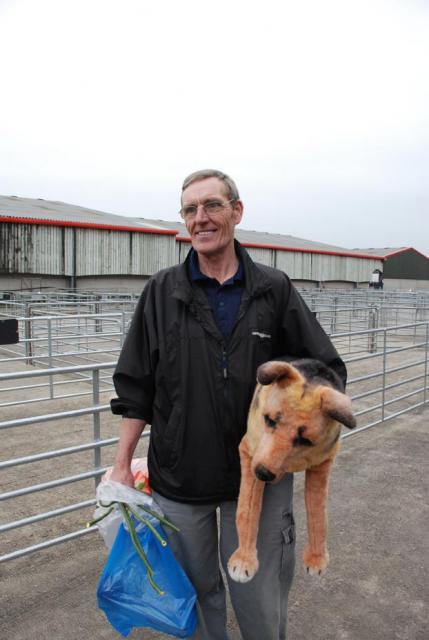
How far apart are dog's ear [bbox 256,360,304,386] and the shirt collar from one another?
19.9 inches

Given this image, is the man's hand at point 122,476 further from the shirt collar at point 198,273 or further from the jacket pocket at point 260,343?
the shirt collar at point 198,273

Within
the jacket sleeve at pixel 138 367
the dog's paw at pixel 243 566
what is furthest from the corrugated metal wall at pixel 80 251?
the dog's paw at pixel 243 566

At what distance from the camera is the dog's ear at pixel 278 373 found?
4.95 ft

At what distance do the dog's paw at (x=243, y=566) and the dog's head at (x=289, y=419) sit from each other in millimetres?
428

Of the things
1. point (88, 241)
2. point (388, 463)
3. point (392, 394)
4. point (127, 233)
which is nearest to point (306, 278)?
point (127, 233)

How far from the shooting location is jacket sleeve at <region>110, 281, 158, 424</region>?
1980 mm

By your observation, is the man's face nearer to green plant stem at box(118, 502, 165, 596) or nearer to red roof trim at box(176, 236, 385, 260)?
green plant stem at box(118, 502, 165, 596)

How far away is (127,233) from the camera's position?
2902cm

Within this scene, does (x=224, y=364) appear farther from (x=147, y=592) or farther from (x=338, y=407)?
(x=147, y=592)

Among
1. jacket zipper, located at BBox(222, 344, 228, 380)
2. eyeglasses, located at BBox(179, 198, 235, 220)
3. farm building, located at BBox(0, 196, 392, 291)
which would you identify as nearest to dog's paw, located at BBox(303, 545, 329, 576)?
jacket zipper, located at BBox(222, 344, 228, 380)

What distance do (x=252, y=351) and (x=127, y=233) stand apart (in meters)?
28.2

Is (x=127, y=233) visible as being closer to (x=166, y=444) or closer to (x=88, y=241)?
(x=88, y=241)

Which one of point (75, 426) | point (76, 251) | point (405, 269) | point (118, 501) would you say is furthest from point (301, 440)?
point (405, 269)

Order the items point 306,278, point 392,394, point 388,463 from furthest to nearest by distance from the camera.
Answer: point 306,278
point 392,394
point 388,463
